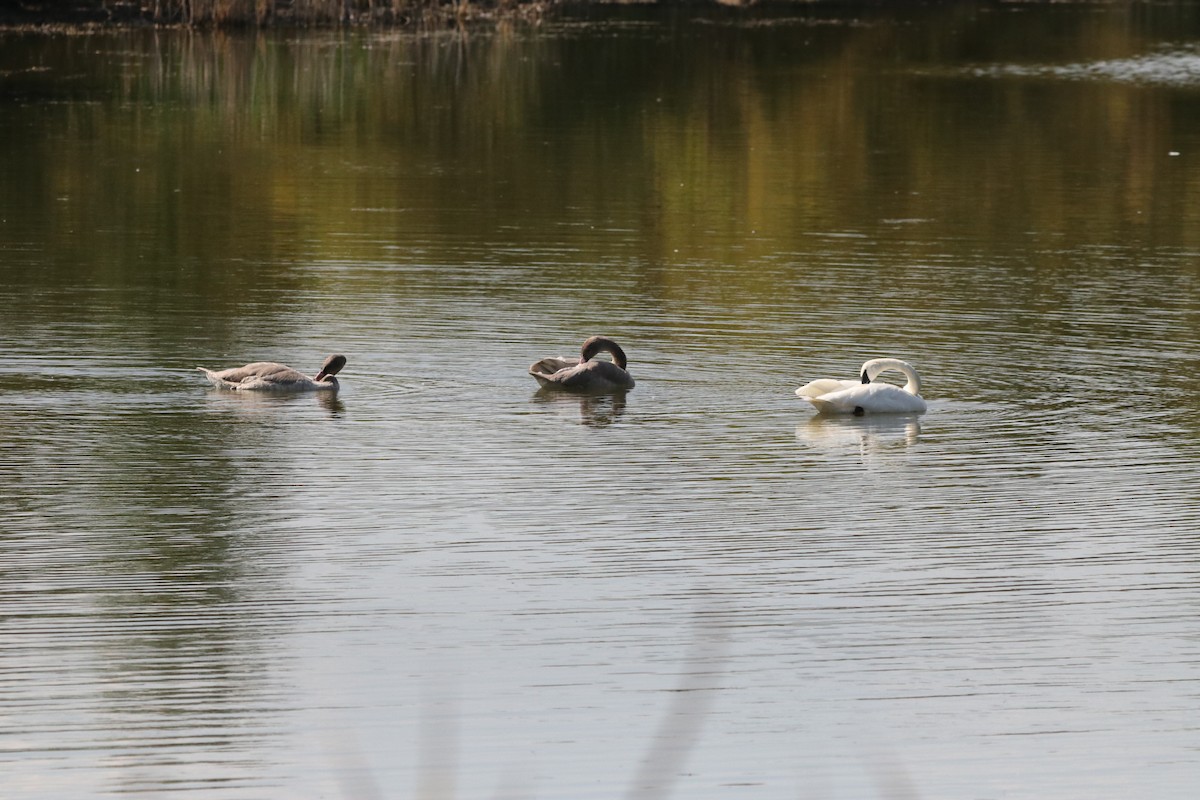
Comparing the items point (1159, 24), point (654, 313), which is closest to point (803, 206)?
point (654, 313)

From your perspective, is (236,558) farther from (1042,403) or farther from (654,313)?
(654,313)

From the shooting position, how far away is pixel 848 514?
10.2m

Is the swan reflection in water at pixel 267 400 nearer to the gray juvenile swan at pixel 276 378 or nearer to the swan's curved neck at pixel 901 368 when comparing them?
the gray juvenile swan at pixel 276 378

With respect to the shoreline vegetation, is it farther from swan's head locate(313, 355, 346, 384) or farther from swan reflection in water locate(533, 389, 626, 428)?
swan reflection in water locate(533, 389, 626, 428)

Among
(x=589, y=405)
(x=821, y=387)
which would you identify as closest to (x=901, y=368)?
(x=821, y=387)

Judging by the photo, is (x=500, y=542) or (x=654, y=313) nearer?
(x=500, y=542)

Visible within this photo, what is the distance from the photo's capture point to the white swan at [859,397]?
1257 cm

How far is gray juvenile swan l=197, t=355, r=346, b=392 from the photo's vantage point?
12.9 meters

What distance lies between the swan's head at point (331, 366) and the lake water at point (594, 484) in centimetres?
19

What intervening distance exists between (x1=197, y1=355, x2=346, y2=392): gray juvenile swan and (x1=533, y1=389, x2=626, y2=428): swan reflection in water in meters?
1.21

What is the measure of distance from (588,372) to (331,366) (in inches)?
59.8

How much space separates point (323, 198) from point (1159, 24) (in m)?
37.7

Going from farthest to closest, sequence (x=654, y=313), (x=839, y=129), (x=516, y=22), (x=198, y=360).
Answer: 1. (x=516, y=22)
2. (x=839, y=129)
3. (x=654, y=313)
4. (x=198, y=360)

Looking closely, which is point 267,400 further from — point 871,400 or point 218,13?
point 218,13
